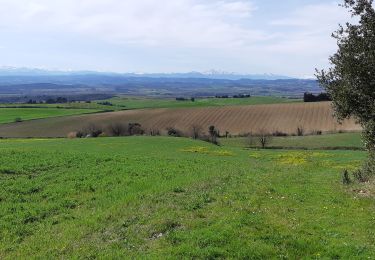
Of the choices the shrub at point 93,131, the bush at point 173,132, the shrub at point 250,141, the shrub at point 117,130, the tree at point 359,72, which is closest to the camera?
the tree at point 359,72

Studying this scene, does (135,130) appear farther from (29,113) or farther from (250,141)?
(29,113)

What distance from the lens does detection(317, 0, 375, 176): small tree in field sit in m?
18.2

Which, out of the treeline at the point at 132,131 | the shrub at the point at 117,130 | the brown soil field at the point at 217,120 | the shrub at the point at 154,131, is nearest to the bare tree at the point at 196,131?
the treeline at the point at 132,131

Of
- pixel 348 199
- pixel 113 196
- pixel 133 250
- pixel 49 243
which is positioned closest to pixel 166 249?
pixel 133 250

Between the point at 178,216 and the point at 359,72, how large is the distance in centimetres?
976

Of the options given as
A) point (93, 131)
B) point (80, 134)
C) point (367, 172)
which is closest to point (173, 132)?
point (93, 131)

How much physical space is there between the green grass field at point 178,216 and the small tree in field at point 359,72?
3.50 m

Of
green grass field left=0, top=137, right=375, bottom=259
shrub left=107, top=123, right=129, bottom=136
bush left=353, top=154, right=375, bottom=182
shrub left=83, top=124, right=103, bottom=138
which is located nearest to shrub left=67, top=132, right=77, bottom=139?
shrub left=83, top=124, right=103, bottom=138

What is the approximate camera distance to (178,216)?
14.9 meters

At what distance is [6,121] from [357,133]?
297ft

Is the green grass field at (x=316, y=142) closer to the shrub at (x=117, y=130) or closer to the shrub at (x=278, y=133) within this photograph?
the shrub at (x=278, y=133)

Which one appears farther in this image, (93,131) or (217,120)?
(217,120)

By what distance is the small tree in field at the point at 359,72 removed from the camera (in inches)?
719

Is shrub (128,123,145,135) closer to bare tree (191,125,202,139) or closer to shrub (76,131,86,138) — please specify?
shrub (76,131,86,138)
